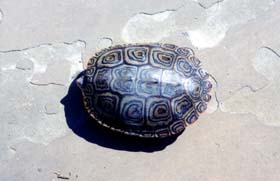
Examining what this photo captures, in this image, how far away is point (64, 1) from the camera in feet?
18.3

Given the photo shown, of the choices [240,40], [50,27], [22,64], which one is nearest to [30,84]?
[22,64]

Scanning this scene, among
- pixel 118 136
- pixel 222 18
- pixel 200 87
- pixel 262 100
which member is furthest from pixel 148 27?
pixel 262 100

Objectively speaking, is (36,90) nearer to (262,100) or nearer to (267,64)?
(262,100)

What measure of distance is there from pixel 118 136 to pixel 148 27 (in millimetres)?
1275

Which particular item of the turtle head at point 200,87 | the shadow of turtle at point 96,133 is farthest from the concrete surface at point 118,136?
the turtle head at point 200,87

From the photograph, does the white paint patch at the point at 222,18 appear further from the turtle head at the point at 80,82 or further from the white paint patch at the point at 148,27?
the turtle head at the point at 80,82

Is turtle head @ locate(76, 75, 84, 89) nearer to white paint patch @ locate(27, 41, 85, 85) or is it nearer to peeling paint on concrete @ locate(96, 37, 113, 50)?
white paint patch @ locate(27, 41, 85, 85)

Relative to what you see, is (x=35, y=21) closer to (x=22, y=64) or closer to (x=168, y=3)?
(x=22, y=64)

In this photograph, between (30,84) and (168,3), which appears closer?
(30,84)

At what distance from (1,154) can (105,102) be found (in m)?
1.13

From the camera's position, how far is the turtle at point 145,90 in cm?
459

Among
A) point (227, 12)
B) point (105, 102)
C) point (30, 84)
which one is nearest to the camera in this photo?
point (105, 102)

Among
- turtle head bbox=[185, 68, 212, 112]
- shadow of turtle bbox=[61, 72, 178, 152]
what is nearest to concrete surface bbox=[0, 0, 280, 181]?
shadow of turtle bbox=[61, 72, 178, 152]

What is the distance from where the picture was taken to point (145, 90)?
458 cm
